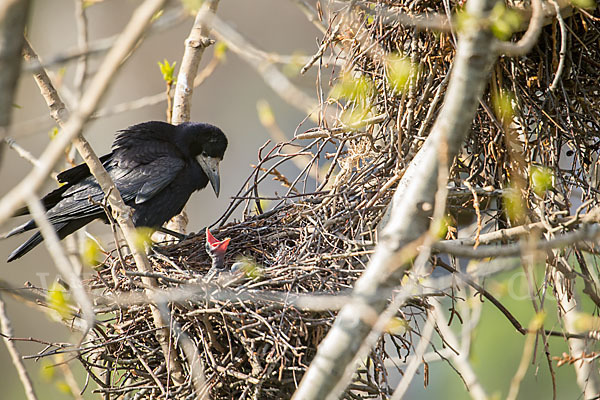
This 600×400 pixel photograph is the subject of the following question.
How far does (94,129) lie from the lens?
9758 mm

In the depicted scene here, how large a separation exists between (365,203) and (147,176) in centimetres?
183

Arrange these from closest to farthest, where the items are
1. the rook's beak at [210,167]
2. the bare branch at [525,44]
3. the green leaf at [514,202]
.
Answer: the bare branch at [525,44]
the green leaf at [514,202]
the rook's beak at [210,167]

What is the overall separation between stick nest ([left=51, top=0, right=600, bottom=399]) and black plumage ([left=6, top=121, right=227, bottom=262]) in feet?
2.85

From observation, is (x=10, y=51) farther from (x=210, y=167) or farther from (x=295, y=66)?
(x=210, y=167)

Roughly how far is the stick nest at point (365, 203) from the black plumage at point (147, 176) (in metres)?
0.87

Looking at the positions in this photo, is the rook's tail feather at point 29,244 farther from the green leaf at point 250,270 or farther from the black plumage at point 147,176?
the green leaf at point 250,270

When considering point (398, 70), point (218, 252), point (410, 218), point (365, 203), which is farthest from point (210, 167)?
point (410, 218)

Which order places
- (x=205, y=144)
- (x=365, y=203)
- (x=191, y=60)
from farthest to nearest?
(x=205, y=144), (x=191, y=60), (x=365, y=203)

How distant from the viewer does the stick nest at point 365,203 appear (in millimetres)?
2943

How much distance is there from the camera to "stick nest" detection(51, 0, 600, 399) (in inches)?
116

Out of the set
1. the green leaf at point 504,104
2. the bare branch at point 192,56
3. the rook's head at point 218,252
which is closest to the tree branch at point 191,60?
the bare branch at point 192,56

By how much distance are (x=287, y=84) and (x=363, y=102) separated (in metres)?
0.68

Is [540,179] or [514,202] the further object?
[514,202]

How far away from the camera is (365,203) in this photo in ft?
10.8
